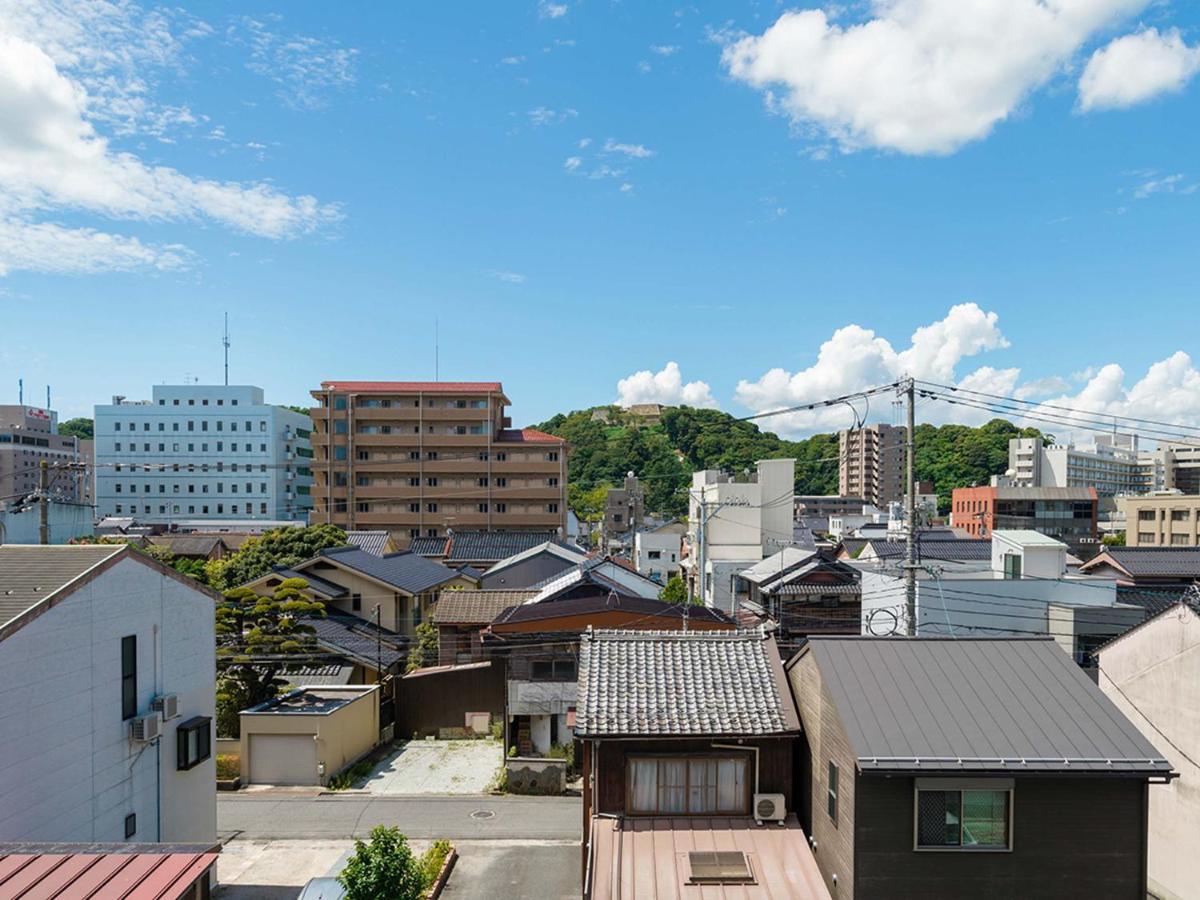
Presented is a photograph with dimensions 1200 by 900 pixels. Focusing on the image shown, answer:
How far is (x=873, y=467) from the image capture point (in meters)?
143

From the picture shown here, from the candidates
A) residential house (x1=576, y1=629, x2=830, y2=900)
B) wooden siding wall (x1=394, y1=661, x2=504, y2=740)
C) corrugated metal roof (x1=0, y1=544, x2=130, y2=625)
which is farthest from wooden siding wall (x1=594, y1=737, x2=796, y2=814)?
wooden siding wall (x1=394, y1=661, x2=504, y2=740)

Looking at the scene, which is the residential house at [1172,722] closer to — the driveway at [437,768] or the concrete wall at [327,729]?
the driveway at [437,768]

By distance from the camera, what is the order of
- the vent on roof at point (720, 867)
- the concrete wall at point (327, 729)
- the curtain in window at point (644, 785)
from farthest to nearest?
the concrete wall at point (327, 729) → the curtain in window at point (644, 785) → the vent on roof at point (720, 867)

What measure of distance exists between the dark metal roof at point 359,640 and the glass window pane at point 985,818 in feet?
76.4

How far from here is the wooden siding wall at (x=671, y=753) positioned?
13.0 meters

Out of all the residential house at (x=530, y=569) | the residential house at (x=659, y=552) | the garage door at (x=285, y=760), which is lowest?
the residential house at (x=659, y=552)

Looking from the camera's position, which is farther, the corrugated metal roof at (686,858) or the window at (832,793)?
the window at (832,793)

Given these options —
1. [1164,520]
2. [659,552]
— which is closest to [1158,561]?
[1164,520]

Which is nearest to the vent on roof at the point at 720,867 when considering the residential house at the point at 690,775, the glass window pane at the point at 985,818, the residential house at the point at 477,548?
the residential house at the point at 690,775

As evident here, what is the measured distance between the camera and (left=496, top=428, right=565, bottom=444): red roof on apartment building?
3086 inches

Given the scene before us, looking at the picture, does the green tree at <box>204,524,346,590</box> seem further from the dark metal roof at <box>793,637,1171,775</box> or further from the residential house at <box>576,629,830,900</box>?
the dark metal roof at <box>793,637,1171,775</box>

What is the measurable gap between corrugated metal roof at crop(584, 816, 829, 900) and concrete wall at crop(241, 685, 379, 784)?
1377 centimetres

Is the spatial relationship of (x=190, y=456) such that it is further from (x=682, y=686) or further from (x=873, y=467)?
(x=873, y=467)

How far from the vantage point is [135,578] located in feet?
49.0
